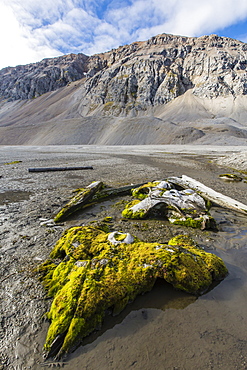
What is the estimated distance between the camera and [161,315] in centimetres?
241

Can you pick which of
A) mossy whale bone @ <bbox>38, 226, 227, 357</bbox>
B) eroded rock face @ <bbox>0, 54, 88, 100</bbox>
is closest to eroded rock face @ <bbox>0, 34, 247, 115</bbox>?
eroded rock face @ <bbox>0, 54, 88, 100</bbox>

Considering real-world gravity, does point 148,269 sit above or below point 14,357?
above

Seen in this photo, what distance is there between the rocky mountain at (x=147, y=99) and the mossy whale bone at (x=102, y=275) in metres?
59.2

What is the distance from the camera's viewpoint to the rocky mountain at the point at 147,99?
68938 millimetres

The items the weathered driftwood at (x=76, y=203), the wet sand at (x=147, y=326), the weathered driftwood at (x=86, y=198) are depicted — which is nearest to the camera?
the wet sand at (x=147, y=326)

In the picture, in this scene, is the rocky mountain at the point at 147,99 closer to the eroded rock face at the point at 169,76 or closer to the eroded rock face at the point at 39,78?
the eroded rock face at the point at 169,76

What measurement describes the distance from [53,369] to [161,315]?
4.22 feet

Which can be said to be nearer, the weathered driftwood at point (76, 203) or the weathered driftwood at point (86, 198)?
the weathered driftwood at point (76, 203)

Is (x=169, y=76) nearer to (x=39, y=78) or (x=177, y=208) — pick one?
(x=39, y=78)

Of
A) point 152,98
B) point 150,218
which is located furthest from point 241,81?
point 150,218

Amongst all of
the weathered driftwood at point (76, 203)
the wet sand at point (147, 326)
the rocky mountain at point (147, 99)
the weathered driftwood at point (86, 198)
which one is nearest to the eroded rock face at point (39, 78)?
the rocky mountain at point (147, 99)

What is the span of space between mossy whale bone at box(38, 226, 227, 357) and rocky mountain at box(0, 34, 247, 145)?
59243 mm

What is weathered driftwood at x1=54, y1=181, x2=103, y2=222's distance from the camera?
561 centimetres

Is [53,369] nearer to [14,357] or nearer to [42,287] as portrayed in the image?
[14,357]
